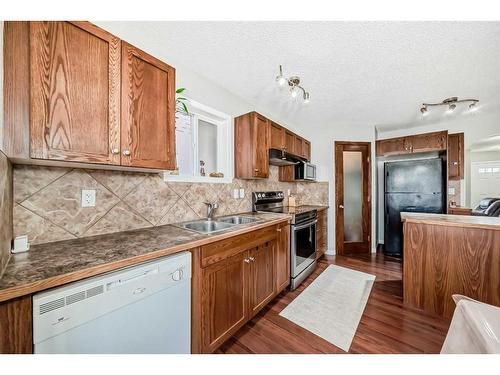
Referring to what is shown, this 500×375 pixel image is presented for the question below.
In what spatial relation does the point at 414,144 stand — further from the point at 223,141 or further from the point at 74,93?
the point at 74,93

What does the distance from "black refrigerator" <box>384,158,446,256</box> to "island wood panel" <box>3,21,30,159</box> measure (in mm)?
4614

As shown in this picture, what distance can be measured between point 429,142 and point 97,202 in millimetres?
4795

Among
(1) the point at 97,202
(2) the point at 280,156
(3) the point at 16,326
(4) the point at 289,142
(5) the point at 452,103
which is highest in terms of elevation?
(5) the point at 452,103

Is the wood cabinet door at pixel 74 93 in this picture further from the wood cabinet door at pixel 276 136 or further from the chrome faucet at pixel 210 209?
the wood cabinet door at pixel 276 136

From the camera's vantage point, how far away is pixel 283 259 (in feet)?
7.50

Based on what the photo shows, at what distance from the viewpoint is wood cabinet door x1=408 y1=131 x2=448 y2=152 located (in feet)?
11.3

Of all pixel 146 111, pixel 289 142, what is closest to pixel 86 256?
pixel 146 111

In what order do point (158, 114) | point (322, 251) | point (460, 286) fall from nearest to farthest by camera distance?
point (158, 114) < point (460, 286) < point (322, 251)

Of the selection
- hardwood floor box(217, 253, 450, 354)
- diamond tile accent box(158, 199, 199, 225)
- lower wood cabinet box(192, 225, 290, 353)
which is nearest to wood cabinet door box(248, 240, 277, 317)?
lower wood cabinet box(192, 225, 290, 353)
